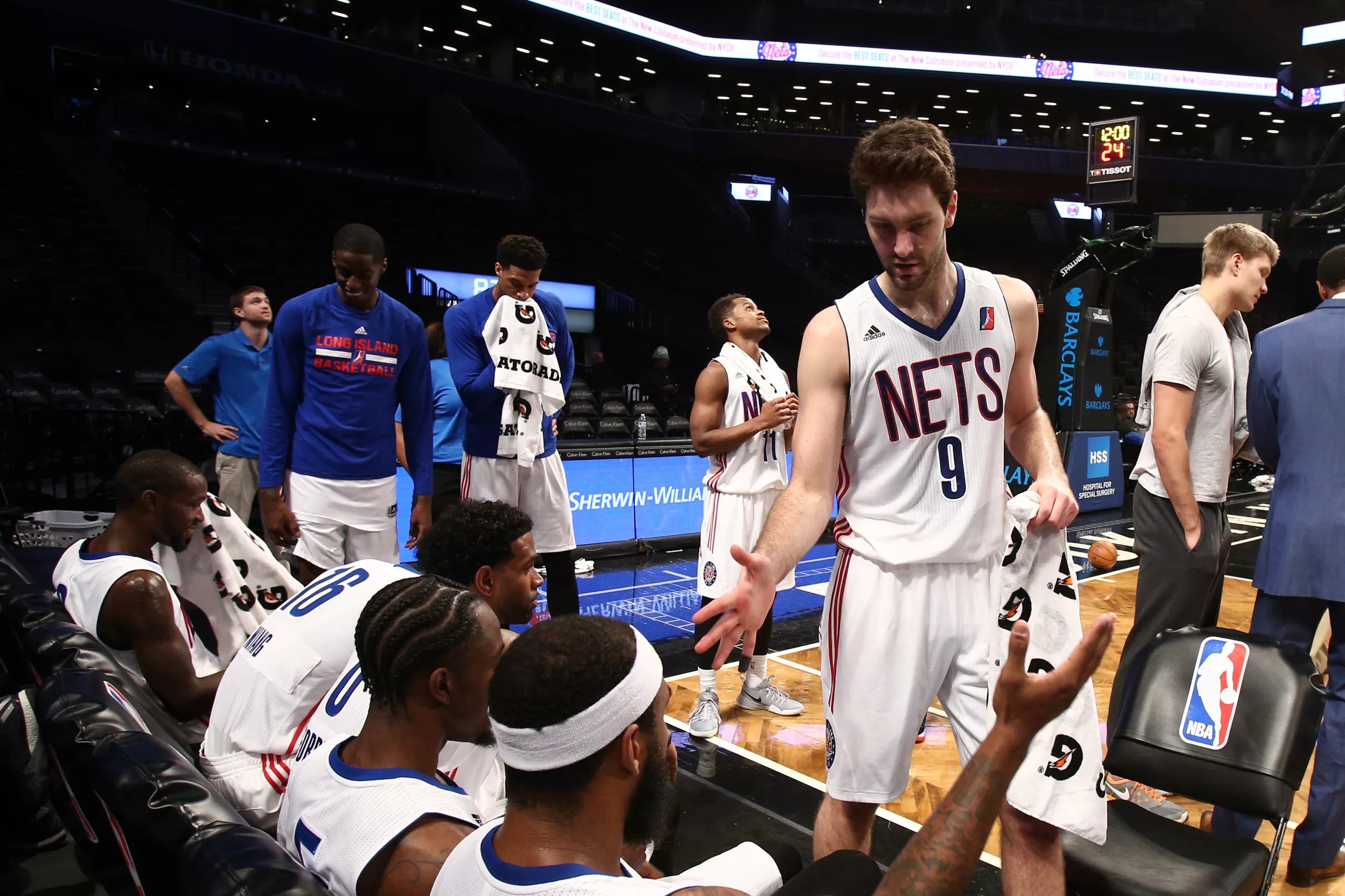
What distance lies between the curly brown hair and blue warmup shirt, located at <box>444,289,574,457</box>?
2.32 meters

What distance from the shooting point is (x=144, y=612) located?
8.39ft

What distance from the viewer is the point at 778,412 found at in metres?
4.13

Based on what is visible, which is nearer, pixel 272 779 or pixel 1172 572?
pixel 272 779

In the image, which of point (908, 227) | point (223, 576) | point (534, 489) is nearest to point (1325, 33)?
point (534, 489)

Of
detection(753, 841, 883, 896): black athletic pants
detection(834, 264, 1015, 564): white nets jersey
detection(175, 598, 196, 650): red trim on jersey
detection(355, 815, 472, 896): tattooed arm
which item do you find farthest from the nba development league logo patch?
detection(175, 598, 196, 650): red trim on jersey

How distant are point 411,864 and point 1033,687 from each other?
999mm

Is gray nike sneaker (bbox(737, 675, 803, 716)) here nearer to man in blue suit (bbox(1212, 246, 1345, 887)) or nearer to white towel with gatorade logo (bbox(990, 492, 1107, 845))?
man in blue suit (bbox(1212, 246, 1345, 887))

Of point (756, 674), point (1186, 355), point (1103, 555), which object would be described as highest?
point (1186, 355)

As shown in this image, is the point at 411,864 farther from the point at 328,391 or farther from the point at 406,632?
the point at 328,391

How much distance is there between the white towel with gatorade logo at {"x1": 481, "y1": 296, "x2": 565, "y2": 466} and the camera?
4160 millimetres

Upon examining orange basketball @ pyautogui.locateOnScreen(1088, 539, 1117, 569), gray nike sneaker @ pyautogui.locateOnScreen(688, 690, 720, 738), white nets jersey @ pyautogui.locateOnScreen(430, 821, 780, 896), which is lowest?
gray nike sneaker @ pyautogui.locateOnScreen(688, 690, 720, 738)

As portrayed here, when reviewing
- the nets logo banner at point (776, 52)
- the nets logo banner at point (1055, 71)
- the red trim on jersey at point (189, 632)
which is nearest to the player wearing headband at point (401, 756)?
the red trim on jersey at point (189, 632)

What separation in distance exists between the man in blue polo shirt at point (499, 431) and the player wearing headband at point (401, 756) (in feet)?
7.58

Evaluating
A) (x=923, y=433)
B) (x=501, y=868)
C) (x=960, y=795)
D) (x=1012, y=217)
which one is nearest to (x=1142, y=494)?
(x=923, y=433)
